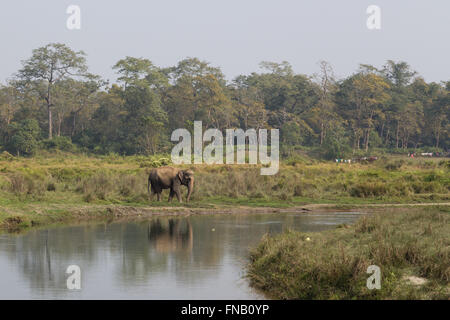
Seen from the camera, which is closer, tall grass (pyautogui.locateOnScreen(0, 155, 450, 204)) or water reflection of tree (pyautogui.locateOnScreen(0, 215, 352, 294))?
water reflection of tree (pyautogui.locateOnScreen(0, 215, 352, 294))

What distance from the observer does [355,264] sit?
10.1 m

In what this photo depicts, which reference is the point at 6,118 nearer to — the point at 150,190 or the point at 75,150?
the point at 75,150

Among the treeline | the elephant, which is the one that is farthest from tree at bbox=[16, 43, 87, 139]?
the elephant

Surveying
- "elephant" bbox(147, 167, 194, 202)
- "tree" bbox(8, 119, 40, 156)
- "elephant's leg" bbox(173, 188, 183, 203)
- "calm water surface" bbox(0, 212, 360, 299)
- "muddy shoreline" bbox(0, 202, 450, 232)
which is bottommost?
"calm water surface" bbox(0, 212, 360, 299)

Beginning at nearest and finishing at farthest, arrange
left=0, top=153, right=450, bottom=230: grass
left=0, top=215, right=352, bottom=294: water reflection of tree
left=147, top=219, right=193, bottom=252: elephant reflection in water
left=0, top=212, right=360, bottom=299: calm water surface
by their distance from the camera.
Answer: left=0, top=212, right=360, bottom=299: calm water surface, left=0, top=215, right=352, bottom=294: water reflection of tree, left=147, top=219, right=193, bottom=252: elephant reflection in water, left=0, top=153, right=450, bottom=230: grass

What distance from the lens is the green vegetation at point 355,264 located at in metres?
9.82

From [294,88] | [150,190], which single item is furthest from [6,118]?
[150,190]

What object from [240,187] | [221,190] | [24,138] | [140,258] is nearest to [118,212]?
[221,190]

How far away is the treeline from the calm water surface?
35260mm

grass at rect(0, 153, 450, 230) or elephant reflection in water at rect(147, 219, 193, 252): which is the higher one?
grass at rect(0, 153, 450, 230)

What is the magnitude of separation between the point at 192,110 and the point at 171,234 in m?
43.3

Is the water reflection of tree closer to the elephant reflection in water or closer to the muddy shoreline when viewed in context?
the elephant reflection in water

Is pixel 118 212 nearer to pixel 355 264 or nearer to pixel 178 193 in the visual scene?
pixel 178 193

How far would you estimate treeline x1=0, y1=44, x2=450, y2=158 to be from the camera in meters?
57.2
